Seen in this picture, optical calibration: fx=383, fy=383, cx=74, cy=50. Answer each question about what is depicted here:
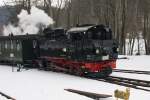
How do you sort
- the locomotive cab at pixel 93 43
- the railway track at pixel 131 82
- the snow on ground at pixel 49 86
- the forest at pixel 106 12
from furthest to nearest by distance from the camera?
the forest at pixel 106 12, the locomotive cab at pixel 93 43, the railway track at pixel 131 82, the snow on ground at pixel 49 86

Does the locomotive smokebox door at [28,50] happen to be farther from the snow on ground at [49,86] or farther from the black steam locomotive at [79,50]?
the snow on ground at [49,86]

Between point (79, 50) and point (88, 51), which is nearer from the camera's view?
point (88, 51)

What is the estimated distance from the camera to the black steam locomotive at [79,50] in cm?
2002

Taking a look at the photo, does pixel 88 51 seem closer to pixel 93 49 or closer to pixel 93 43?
pixel 93 49

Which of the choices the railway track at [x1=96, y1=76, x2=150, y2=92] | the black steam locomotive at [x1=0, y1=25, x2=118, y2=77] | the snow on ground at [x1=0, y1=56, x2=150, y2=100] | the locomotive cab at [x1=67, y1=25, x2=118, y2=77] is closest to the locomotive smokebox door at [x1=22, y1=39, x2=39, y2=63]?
the black steam locomotive at [x1=0, y1=25, x2=118, y2=77]

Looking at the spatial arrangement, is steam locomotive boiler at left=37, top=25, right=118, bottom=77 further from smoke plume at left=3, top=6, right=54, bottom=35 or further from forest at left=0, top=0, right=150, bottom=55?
forest at left=0, top=0, right=150, bottom=55

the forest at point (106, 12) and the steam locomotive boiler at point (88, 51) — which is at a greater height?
the forest at point (106, 12)

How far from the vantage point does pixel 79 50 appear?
2038cm

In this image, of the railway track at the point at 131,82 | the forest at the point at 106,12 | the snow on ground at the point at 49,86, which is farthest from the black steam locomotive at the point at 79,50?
the forest at the point at 106,12

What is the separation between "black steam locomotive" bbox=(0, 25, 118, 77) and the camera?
20.0m

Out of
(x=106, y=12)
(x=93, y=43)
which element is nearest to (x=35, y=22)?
(x=93, y=43)

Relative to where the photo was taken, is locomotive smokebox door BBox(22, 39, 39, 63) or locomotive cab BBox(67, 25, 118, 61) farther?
locomotive smokebox door BBox(22, 39, 39, 63)

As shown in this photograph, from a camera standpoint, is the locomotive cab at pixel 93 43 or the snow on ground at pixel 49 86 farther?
the locomotive cab at pixel 93 43

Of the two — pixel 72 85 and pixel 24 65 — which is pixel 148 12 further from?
pixel 72 85
